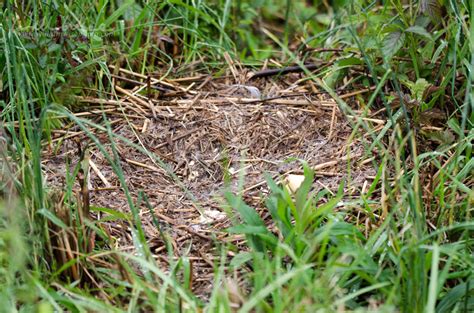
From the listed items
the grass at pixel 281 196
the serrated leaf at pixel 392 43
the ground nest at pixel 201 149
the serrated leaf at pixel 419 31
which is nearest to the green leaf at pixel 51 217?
the grass at pixel 281 196

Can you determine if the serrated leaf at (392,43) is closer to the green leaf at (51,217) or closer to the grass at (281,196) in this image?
the grass at (281,196)

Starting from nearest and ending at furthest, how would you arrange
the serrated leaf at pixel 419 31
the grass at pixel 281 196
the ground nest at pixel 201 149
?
the grass at pixel 281 196 → the ground nest at pixel 201 149 → the serrated leaf at pixel 419 31

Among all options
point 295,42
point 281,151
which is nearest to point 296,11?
point 295,42

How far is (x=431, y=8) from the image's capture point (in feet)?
9.15

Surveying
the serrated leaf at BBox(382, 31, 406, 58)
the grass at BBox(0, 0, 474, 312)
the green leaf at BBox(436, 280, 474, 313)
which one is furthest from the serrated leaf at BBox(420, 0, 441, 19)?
the green leaf at BBox(436, 280, 474, 313)

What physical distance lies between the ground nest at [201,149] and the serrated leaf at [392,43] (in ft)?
1.12

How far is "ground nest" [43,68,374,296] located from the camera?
2.52 metres

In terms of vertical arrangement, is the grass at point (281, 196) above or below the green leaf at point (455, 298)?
above

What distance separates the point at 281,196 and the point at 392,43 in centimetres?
90

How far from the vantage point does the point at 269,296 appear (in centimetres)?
206

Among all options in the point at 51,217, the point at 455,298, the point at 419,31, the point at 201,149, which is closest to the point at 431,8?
the point at 419,31

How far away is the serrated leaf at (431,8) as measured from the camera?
2.79 m

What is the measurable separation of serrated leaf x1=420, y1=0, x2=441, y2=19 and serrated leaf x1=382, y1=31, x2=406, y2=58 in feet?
0.38

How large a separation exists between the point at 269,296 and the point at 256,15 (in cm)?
212
